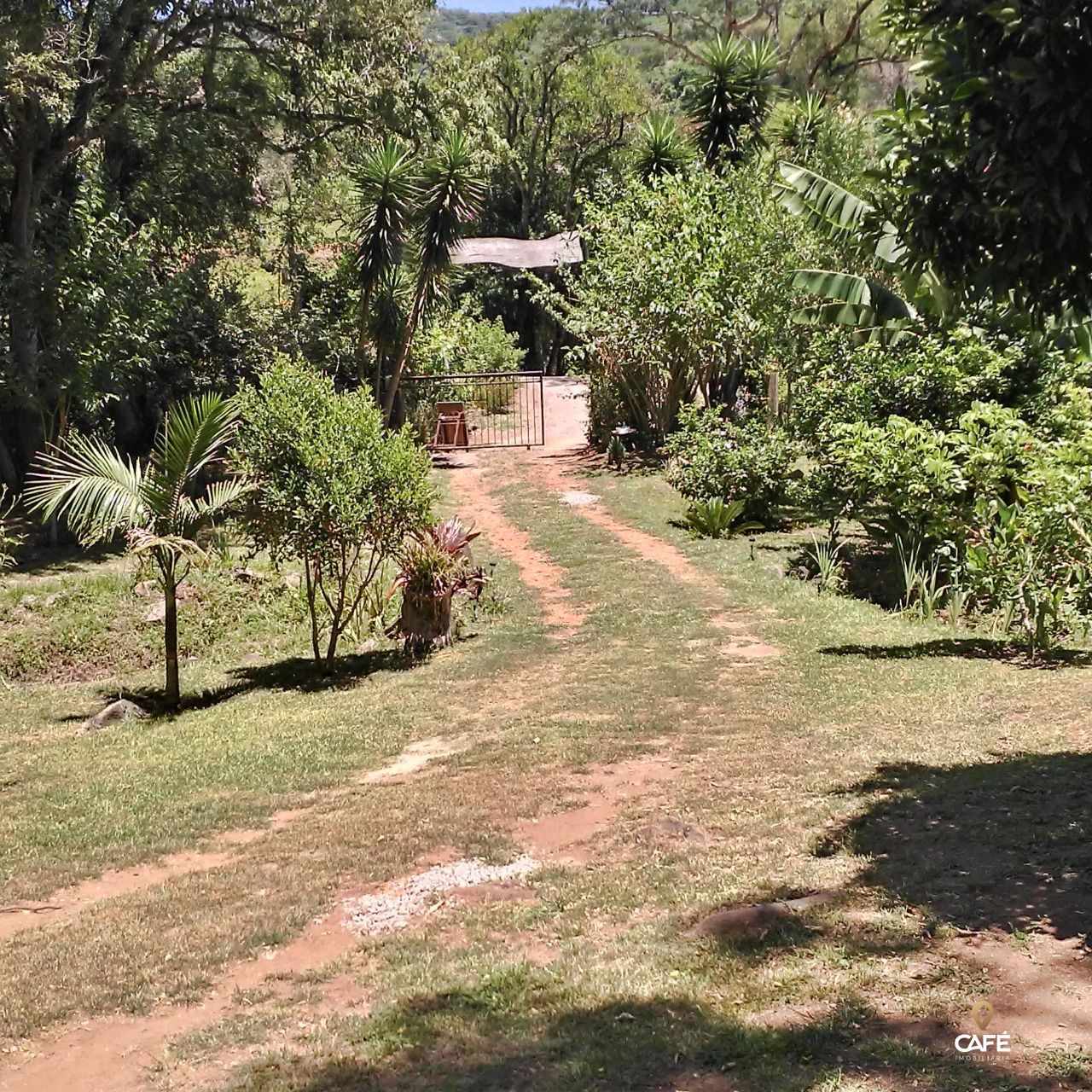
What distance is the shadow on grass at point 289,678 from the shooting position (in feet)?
36.7

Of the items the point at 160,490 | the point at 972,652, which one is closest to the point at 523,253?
the point at 160,490

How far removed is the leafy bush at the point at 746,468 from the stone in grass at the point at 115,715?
8761 mm

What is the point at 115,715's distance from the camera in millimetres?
10797

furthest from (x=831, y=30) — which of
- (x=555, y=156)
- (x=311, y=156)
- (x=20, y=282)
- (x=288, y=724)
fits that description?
(x=288, y=724)

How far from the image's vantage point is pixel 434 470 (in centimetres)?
2238

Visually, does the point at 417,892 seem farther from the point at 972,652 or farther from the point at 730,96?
the point at 730,96

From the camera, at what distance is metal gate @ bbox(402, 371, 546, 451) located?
2456 cm

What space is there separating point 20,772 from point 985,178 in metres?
8.04

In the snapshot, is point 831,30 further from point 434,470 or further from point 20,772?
point 20,772

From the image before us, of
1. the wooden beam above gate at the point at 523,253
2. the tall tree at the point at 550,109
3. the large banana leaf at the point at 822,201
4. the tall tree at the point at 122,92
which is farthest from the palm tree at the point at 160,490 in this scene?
the tall tree at the point at 550,109

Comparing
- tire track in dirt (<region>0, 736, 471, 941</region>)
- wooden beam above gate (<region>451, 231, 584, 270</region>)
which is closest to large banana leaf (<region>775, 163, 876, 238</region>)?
tire track in dirt (<region>0, 736, 471, 941</region>)

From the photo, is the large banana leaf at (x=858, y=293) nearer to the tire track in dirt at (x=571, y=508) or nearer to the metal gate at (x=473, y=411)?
the tire track in dirt at (x=571, y=508)

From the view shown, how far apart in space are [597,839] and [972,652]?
5.19 meters

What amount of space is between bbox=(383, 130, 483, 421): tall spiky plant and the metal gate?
3569 millimetres
